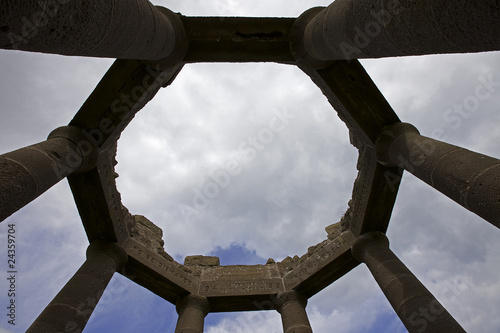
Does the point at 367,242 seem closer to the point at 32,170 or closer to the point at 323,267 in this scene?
the point at 323,267

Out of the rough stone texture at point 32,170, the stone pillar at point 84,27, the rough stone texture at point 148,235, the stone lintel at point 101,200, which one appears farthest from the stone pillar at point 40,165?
the rough stone texture at point 148,235

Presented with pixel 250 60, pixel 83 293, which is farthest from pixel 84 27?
pixel 83 293

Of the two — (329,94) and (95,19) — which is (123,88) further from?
(329,94)

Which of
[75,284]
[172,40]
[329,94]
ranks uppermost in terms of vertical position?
[329,94]

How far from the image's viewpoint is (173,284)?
32.1 ft

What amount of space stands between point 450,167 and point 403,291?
2923mm

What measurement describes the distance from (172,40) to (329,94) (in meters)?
3.58

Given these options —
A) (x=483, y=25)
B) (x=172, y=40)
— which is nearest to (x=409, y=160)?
(x=483, y=25)

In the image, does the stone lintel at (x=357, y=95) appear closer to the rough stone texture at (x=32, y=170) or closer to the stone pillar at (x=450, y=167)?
the stone pillar at (x=450, y=167)

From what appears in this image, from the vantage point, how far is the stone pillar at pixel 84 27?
8.55ft

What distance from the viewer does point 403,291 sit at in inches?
274

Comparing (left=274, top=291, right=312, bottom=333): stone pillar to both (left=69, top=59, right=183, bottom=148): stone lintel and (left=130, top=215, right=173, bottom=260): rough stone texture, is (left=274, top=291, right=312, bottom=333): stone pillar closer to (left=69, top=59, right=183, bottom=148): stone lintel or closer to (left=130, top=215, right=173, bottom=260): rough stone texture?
(left=130, top=215, right=173, bottom=260): rough stone texture

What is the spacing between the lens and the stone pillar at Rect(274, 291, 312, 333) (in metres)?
9.09

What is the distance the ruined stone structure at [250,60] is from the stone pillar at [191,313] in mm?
40
